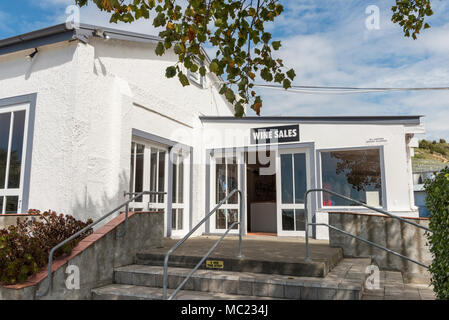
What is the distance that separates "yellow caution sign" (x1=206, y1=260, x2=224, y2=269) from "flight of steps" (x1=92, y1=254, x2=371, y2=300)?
2.7 inches

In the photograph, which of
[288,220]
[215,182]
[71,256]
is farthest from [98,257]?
[288,220]

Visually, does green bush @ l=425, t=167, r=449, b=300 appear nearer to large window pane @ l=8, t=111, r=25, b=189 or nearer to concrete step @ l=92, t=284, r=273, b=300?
concrete step @ l=92, t=284, r=273, b=300

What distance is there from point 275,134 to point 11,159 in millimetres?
5888

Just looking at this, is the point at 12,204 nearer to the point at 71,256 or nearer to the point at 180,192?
the point at 71,256

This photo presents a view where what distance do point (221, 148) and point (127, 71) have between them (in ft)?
11.1

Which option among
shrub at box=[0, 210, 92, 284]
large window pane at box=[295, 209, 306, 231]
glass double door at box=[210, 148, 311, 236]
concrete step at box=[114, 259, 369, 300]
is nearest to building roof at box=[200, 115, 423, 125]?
glass double door at box=[210, 148, 311, 236]

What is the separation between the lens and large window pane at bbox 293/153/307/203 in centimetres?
870

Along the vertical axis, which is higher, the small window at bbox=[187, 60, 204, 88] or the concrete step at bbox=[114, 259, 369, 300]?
the small window at bbox=[187, 60, 204, 88]

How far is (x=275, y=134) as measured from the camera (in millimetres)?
8961

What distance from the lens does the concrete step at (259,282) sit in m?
3.83

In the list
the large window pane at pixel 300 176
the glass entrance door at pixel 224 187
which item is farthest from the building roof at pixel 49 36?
the large window pane at pixel 300 176

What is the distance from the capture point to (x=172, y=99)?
338 inches

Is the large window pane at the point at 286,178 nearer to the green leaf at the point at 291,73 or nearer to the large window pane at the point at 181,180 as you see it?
the large window pane at the point at 181,180
